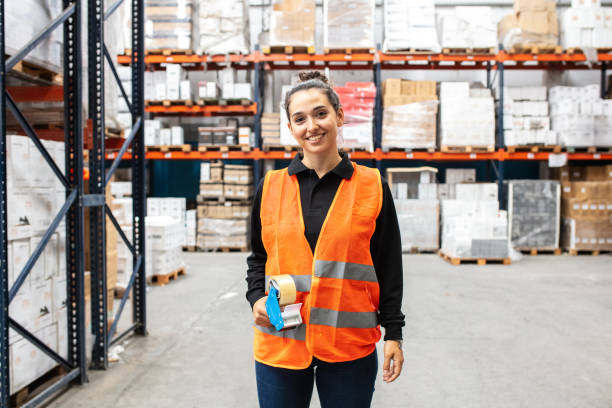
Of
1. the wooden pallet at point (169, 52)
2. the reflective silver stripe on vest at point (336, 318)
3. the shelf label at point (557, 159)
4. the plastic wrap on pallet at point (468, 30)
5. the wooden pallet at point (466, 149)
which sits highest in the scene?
the plastic wrap on pallet at point (468, 30)

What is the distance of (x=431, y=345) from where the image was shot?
159 inches

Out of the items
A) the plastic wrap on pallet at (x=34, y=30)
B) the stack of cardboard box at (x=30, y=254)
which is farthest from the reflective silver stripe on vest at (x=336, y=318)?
the plastic wrap on pallet at (x=34, y=30)

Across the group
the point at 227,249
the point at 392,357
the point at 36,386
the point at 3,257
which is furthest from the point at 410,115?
the point at 392,357

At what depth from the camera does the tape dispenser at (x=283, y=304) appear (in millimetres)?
1332

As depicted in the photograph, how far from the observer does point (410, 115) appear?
30.5ft

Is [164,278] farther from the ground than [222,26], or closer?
closer

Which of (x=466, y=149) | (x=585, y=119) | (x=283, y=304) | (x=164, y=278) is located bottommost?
(x=164, y=278)

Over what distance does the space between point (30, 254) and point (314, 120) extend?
7.88 feet

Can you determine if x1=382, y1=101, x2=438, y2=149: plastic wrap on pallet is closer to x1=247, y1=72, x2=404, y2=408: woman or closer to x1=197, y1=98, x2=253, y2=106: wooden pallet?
x1=197, y1=98, x2=253, y2=106: wooden pallet

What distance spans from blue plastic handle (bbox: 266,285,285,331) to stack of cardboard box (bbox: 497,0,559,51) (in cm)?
977

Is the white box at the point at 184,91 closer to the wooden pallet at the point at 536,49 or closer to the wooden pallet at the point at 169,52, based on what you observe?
the wooden pallet at the point at 169,52

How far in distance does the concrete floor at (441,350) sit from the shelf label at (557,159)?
3.30m

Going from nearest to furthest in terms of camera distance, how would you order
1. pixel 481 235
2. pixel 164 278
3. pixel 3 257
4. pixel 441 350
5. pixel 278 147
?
pixel 3 257
pixel 441 350
pixel 164 278
pixel 481 235
pixel 278 147

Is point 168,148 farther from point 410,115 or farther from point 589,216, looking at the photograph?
point 589,216
